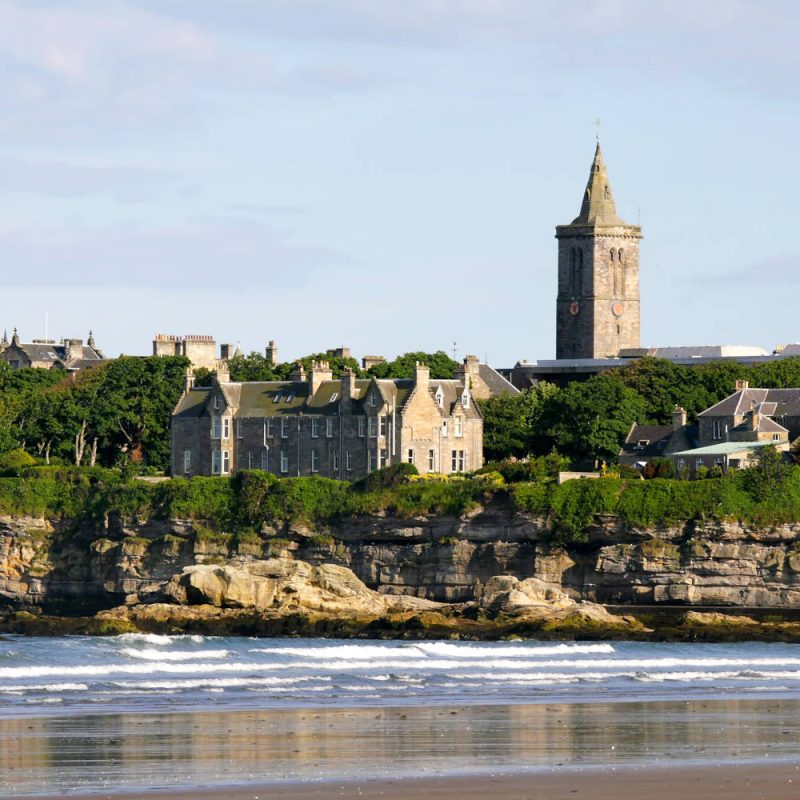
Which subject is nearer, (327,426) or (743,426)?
(743,426)

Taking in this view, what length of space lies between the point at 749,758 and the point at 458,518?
147 feet

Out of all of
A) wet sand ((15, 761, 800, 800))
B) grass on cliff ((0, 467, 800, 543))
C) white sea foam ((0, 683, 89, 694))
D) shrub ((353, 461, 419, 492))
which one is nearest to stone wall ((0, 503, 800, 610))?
grass on cliff ((0, 467, 800, 543))

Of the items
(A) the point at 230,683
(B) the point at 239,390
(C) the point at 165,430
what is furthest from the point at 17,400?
(A) the point at 230,683

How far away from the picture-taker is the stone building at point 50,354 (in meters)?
135

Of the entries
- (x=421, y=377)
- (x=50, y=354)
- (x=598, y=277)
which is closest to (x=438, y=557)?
(x=421, y=377)

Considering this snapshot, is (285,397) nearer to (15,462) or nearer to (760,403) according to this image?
(15,462)

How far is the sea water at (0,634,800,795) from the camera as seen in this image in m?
30.9

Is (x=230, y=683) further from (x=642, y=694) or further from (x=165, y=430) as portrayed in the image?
(x=165, y=430)

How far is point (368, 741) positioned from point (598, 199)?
96.3 metres

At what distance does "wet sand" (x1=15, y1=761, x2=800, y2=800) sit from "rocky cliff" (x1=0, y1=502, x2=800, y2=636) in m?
35.9

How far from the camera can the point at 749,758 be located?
102 ft

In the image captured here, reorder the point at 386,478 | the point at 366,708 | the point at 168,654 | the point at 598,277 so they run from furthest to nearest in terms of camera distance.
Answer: the point at 598,277 < the point at 386,478 < the point at 168,654 < the point at 366,708

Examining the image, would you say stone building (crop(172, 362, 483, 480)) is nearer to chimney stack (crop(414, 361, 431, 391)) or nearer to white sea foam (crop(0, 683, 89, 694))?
chimney stack (crop(414, 361, 431, 391))

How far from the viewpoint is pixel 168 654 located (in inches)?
2163
